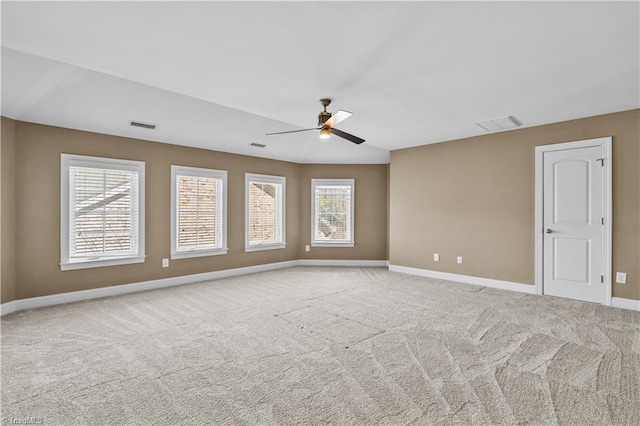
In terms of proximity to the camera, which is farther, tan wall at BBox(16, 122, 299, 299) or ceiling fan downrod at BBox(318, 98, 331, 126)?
tan wall at BBox(16, 122, 299, 299)

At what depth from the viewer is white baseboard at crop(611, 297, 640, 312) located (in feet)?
13.6

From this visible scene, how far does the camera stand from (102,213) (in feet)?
15.8

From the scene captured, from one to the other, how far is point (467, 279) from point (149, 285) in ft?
17.4

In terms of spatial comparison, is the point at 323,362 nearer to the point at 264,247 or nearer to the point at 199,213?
the point at 199,213

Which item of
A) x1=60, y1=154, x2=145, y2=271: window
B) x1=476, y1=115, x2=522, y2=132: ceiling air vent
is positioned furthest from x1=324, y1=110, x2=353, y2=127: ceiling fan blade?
x1=60, y1=154, x2=145, y2=271: window

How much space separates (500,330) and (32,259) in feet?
18.7

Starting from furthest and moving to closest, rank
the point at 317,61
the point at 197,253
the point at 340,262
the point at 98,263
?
1. the point at 340,262
2. the point at 197,253
3. the point at 98,263
4. the point at 317,61

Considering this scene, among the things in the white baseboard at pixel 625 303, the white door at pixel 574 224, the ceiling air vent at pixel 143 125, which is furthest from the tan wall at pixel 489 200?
the ceiling air vent at pixel 143 125

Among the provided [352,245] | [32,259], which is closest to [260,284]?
[352,245]

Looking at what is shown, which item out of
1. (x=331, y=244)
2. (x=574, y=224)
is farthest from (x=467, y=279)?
(x=331, y=244)

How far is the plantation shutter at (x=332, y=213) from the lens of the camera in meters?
7.59

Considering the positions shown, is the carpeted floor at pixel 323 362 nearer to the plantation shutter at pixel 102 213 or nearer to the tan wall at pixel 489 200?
the plantation shutter at pixel 102 213

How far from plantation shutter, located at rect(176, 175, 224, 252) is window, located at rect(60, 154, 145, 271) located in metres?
0.66

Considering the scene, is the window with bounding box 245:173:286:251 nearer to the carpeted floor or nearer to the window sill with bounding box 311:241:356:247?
the window sill with bounding box 311:241:356:247
